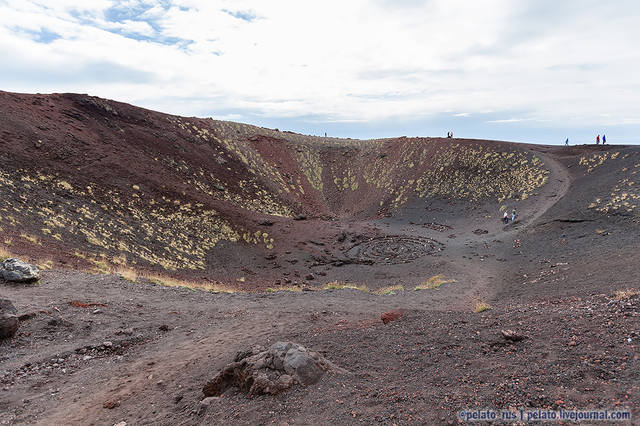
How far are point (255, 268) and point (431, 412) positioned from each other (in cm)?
1999

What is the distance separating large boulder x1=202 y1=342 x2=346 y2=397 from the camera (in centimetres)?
493

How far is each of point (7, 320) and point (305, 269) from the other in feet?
57.1

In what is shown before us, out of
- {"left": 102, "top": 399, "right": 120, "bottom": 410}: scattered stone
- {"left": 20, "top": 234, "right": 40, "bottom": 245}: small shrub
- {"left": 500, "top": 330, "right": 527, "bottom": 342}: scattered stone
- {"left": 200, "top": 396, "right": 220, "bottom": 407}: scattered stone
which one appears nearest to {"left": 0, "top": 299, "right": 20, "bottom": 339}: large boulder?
{"left": 102, "top": 399, "right": 120, "bottom": 410}: scattered stone

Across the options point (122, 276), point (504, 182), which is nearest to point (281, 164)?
point (504, 182)

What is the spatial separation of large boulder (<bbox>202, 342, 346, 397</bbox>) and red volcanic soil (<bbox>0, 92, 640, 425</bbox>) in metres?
0.21

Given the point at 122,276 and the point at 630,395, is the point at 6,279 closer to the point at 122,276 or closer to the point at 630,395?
the point at 122,276

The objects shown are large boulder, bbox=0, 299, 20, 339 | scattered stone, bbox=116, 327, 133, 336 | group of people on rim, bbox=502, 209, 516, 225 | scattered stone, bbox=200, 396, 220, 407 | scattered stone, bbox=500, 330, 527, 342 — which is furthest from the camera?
group of people on rim, bbox=502, 209, 516, 225

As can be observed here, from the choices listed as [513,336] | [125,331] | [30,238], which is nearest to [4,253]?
[30,238]

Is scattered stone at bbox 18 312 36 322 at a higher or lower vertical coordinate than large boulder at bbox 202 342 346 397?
lower

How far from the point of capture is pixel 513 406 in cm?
383

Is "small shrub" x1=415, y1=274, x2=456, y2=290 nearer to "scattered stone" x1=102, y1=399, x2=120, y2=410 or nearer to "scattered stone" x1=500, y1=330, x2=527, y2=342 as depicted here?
"scattered stone" x1=500, y1=330, x2=527, y2=342

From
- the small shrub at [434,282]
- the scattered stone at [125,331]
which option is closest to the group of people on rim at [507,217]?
the small shrub at [434,282]

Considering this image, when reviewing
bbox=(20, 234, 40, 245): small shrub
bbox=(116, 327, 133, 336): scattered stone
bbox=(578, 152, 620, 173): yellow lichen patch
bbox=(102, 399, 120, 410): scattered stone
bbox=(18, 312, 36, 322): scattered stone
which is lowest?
bbox=(116, 327, 133, 336): scattered stone

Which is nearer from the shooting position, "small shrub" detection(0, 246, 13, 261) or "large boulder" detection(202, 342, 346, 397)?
"large boulder" detection(202, 342, 346, 397)
